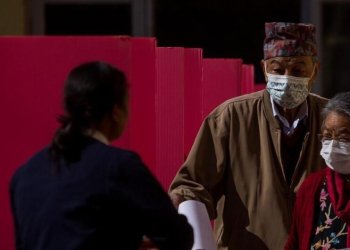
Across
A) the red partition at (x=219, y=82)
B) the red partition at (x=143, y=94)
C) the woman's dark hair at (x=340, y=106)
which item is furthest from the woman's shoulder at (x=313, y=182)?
the red partition at (x=219, y=82)

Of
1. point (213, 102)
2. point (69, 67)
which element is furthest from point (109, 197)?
point (213, 102)

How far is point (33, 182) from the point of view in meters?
2.80

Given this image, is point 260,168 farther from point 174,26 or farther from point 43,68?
point 174,26

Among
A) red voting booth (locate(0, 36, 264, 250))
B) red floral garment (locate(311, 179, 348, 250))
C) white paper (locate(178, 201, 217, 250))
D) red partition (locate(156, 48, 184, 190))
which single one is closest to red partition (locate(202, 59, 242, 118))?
red partition (locate(156, 48, 184, 190))

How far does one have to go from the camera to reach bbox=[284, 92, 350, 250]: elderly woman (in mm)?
3670

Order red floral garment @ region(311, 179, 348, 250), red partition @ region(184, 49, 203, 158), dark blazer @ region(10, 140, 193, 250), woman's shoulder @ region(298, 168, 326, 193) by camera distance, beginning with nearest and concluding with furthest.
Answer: dark blazer @ region(10, 140, 193, 250)
red floral garment @ region(311, 179, 348, 250)
woman's shoulder @ region(298, 168, 326, 193)
red partition @ region(184, 49, 203, 158)

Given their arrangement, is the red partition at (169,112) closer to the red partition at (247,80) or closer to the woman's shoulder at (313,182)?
the woman's shoulder at (313,182)

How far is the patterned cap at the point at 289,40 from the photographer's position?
4492mm

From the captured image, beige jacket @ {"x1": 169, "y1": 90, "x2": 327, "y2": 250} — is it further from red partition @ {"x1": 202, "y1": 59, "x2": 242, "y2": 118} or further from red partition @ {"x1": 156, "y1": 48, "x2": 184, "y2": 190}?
red partition @ {"x1": 202, "y1": 59, "x2": 242, "y2": 118}

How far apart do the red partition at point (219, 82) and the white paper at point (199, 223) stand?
1849mm

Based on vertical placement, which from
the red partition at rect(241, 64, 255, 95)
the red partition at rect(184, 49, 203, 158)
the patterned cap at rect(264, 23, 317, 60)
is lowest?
the red partition at rect(241, 64, 255, 95)

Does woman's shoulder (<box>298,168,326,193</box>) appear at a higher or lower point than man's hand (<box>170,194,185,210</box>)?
higher

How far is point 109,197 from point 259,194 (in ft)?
5.66

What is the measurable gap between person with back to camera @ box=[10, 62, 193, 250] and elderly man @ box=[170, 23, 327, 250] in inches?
57.4
